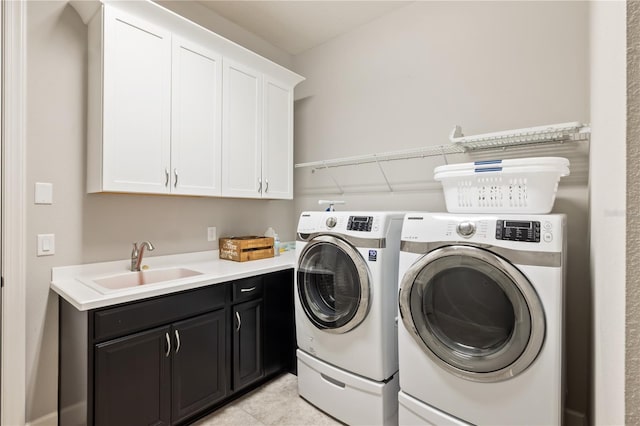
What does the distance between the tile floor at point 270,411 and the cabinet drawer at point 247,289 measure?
0.68 m

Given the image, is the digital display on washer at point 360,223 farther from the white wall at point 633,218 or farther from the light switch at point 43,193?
the light switch at point 43,193

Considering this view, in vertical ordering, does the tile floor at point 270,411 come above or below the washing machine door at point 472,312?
below

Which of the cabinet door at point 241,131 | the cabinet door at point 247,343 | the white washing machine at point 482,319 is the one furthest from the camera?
the cabinet door at point 241,131

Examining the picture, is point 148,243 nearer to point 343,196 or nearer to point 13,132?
point 13,132

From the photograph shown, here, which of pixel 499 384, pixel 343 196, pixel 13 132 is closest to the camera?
pixel 499 384

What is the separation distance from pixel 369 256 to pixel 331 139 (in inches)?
60.2

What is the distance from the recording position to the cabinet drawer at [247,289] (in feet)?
6.66

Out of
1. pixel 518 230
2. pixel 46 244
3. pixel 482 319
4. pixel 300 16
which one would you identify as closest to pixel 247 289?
pixel 46 244

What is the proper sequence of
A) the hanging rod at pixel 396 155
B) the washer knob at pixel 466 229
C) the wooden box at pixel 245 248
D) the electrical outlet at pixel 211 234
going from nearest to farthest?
1. the washer knob at pixel 466 229
2. the hanging rod at pixel 396 155
3. the wooden box at pixel 245 248
4. the electrical outlet at pixel 211 234

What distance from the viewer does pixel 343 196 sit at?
→ 288 centimetres

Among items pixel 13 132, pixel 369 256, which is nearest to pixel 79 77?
pixel 13 132

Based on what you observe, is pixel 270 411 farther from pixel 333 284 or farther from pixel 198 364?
pixel 333 284

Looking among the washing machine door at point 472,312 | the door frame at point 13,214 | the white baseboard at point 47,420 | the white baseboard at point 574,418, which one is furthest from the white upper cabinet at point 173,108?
the white baseboard at point 574,418

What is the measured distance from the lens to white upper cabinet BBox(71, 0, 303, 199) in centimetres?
179
